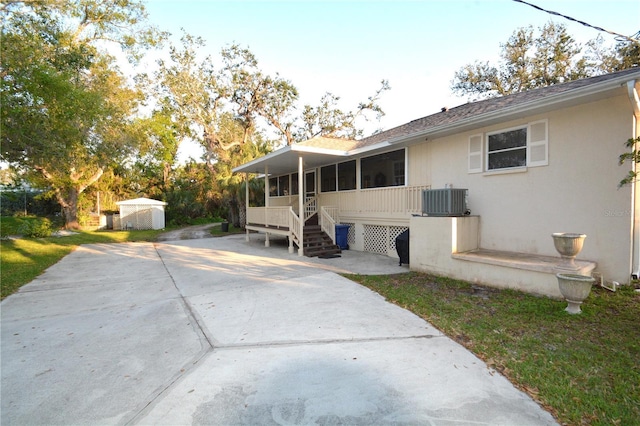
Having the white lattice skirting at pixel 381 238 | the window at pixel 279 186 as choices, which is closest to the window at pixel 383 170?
the white lattice skirting at pixel 381 238

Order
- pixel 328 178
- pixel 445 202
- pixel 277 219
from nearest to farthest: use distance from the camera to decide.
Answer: pixel 445 202
pixel 277 219
pixel 328 178

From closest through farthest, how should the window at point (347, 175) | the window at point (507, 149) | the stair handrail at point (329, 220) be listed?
the window at point (507, 149)
the stair handrail at point (329, 220)
the window at point (347, 175)

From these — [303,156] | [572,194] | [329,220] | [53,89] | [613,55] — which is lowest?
[329,220]

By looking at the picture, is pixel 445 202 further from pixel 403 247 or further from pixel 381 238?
pixel 381 238

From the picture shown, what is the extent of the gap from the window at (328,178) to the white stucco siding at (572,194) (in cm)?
583

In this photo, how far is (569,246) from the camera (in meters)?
4.68

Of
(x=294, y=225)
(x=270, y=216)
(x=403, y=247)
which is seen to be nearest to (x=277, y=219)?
(x=270, y=216)

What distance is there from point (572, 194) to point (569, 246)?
1.59 m

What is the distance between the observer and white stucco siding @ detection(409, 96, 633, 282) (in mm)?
5160

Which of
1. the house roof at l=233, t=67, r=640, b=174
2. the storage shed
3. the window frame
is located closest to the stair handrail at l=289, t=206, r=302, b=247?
the house roof at l=233, t=67, r=640, b=174

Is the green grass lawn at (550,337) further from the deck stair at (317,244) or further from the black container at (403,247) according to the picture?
the deck stair at (317,244)

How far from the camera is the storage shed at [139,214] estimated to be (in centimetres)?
2122

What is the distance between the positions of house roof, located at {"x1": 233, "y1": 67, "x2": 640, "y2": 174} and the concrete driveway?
15.0 ft

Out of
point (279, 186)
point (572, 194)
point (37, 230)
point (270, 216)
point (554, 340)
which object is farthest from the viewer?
point (279, 186)
